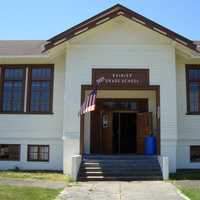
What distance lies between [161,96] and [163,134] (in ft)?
6.00

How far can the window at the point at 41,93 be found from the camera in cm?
2019

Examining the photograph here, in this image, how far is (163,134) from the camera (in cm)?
1825

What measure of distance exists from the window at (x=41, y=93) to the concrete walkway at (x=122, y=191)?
6.06 metres

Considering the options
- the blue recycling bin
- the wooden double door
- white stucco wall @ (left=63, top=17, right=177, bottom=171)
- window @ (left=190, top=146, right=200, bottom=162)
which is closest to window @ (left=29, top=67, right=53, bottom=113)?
white stucco wall @ (left=63, top=17, right=177, bottom=171)

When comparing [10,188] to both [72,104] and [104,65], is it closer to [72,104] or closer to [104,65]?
[72,104]

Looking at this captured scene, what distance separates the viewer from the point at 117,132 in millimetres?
21766

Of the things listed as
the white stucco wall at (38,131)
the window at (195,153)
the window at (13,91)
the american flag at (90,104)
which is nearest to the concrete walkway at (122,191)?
the american flag at (90,104)

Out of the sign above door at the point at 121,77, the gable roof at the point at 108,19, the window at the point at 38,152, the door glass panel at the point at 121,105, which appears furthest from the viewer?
the door glass panel at the point at 121,105

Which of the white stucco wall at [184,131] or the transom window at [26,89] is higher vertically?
the transom window at [26,89]

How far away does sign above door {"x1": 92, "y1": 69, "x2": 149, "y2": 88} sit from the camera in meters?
18.6

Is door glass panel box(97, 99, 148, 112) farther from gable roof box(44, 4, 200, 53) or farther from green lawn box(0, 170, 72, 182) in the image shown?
green lawn box(0, 170, 72, 182)

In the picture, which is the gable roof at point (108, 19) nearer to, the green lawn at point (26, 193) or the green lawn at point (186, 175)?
the green lawn at point (186, 175)

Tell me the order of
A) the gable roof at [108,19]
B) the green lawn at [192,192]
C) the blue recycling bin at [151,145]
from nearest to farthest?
the green lawn at [192,192]
the gable roof at [108,19]
the blue recycling bin at [151,145]

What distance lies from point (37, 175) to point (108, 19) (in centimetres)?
815
